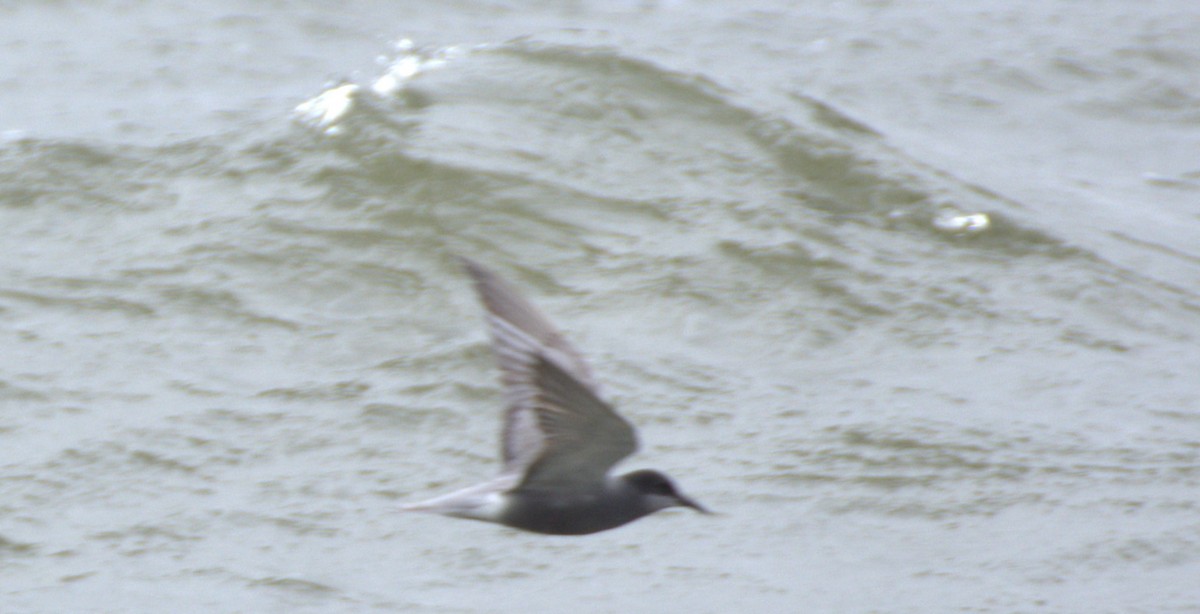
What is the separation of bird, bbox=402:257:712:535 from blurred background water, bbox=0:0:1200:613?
0.96m

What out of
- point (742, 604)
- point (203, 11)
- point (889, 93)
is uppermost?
point (203, 11)

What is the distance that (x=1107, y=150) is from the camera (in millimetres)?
8758

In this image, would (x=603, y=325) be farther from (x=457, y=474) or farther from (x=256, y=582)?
(x=256, y=582)

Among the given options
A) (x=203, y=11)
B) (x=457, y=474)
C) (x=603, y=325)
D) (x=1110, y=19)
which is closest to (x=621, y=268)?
(x=603, y=325)

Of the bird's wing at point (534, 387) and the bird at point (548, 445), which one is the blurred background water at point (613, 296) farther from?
the bird's wing at point (534, 387)

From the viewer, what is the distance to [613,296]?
664 centimetres

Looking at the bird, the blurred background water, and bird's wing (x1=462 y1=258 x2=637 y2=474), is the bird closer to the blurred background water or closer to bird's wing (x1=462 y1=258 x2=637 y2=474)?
bird's wing (x1=462 y1=258 x2=637 y2=474)

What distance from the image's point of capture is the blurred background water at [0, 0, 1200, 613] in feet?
16.3

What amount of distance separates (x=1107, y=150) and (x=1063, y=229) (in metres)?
1.52

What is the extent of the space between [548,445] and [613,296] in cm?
313

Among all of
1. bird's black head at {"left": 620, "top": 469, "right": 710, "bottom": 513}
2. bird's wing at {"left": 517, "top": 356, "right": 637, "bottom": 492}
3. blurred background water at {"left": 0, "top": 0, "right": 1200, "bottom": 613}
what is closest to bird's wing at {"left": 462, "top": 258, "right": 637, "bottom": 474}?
bird's wing at {"left": 517, "top": 356, "right": 637, "bottom": 492}

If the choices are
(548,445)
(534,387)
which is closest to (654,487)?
(548,445)

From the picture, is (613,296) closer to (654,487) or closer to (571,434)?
(654,487)

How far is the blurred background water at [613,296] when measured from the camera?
16.3 feet
